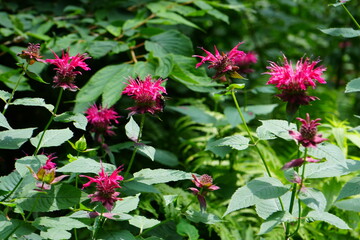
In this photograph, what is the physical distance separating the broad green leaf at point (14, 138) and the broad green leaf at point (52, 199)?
0.15 metres

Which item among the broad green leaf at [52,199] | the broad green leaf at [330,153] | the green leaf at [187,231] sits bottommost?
the green leaf at [187,231]

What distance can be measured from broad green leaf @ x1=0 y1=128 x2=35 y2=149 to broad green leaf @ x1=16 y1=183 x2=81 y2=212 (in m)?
0.15

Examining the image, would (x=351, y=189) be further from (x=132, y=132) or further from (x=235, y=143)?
(x=132, y=132)

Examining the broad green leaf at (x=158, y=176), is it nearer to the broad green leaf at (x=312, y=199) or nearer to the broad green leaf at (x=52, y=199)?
the broad green leaf at (x=52, y=199)

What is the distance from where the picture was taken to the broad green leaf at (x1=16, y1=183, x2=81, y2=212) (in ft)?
3.95

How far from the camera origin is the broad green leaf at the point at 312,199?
3.56 ft

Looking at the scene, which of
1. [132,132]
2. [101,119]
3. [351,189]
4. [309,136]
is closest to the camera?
[309,136]

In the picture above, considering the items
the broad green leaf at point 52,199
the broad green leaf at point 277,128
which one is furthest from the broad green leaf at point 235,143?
the broad green leaf at point 52,199

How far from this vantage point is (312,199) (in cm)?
109

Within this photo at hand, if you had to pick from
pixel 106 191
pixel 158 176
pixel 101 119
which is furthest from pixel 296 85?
pixel 101 119

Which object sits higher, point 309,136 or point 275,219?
point 309,136

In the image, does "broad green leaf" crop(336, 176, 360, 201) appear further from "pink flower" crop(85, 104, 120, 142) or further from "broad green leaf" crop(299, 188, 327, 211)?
"pink flower" crop(85, 104, 120, 142)

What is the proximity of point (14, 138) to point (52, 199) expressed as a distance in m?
0.21

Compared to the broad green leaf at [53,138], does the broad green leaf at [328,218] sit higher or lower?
lower
